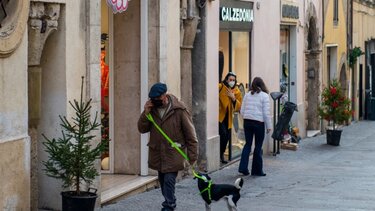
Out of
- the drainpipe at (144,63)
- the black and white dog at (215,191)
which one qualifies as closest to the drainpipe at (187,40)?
the drainpipe at (144,63)

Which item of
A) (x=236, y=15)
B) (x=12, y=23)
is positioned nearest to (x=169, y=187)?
(x=12, y=23)

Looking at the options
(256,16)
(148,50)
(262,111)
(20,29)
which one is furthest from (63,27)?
(256,16)

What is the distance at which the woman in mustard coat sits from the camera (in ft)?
60.2

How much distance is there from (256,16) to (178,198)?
24.5 ft

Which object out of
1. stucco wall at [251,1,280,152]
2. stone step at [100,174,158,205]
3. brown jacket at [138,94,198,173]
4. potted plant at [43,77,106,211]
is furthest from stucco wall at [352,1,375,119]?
potted plant at [43,77,106,211]

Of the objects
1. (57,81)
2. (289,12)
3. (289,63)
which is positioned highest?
(289,12)

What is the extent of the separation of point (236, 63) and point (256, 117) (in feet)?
10.4

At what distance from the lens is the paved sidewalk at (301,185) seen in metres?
13.4

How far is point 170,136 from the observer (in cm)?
1171

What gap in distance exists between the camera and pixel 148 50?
14820 mm

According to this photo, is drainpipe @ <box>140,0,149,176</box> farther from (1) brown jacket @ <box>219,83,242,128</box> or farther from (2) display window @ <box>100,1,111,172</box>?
(1) brown jacket @ <box>219,83,242,128</box>

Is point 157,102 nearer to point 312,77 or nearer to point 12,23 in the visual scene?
point 12,23

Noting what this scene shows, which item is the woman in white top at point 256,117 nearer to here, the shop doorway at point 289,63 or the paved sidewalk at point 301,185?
the paved sidewalk at point 301,185

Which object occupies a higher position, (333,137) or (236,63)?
(236,63)
